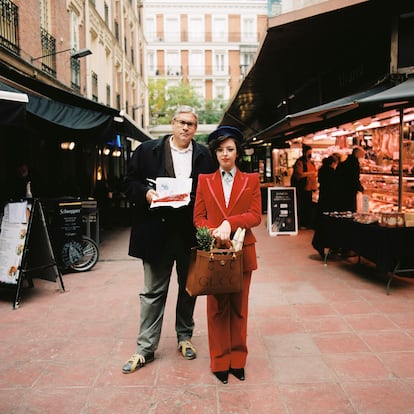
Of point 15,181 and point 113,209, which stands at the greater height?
point 15,181

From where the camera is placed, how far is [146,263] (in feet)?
11.8

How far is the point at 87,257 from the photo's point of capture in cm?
736

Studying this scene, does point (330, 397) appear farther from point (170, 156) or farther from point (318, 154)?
point (318, 154)

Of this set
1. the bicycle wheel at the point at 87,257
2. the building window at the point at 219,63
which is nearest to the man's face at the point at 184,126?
the bicycle wheel at the point at 87,257

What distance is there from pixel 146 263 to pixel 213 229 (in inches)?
29.5

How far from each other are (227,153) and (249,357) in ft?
5.91

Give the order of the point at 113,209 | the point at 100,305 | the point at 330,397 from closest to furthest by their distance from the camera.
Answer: the point at 330,397 < the point at 100,305 < the point at 113,209

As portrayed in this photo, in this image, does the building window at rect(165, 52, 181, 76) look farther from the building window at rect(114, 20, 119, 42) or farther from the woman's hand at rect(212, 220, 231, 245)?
the woman's hand at rect(212, 220, 231, 245)

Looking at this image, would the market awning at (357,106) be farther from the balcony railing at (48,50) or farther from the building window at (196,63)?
the building window at (196,63)

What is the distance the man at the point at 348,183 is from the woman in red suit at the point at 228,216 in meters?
4.76

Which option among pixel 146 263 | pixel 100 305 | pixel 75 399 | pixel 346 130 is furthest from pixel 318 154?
pixel 75 399

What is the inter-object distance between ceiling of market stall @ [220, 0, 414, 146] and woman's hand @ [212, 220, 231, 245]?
11.0 ft

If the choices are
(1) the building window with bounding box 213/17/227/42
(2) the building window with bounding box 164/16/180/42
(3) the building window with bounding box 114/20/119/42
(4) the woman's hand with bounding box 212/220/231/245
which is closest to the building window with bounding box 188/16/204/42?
(2) the building window with bounding box 164/16/180/42

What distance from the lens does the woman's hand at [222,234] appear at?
→ 2.96m
